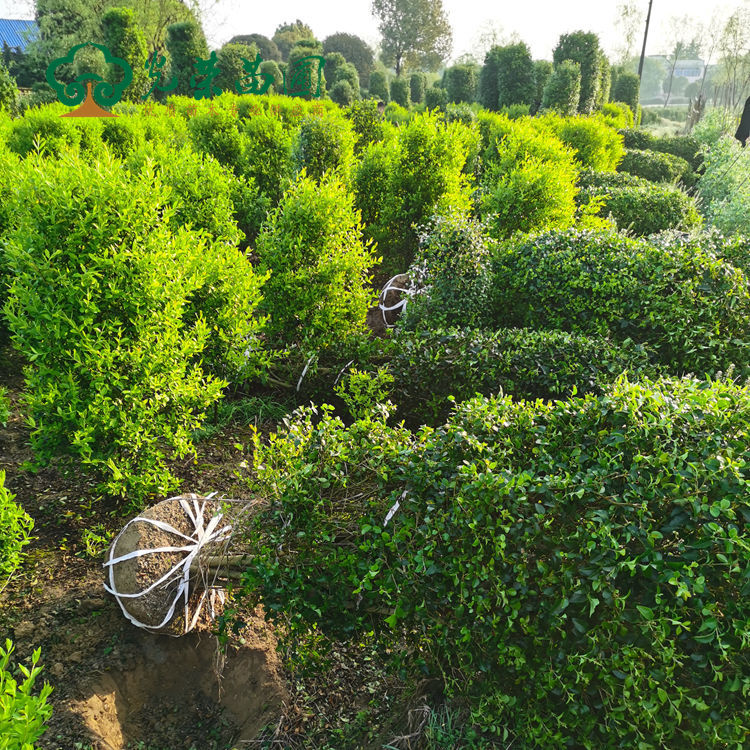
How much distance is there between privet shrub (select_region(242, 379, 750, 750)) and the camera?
76.1 inches

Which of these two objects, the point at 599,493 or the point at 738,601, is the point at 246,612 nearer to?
the point at 599,493

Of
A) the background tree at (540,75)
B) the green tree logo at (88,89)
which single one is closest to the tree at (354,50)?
the background tree at (540,75)

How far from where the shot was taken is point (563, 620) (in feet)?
6.56

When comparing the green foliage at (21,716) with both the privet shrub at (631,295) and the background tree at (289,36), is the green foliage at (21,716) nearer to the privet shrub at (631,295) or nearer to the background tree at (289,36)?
the privet shrub at (631,295)

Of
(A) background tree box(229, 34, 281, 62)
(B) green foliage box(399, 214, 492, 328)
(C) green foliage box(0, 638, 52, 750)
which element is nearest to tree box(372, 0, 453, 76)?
(A) background tree box(229, 34, 281, 62)

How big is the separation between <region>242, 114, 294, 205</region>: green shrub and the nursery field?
4.13 metres

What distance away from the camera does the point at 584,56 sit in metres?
20.1

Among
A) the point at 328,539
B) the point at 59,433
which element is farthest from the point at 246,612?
the point at 59,433

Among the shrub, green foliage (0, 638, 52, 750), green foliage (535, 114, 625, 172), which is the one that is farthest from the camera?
the shrub

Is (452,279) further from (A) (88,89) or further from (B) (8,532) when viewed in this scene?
(A) (88,89)

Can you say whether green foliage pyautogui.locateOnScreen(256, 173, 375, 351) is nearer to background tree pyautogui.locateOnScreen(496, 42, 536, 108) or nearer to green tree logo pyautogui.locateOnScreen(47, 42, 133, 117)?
green tree logo pyautogui.locateOnScreen(47, 42, 133, 117)

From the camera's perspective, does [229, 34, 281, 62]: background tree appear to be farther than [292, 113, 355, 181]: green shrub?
Yes

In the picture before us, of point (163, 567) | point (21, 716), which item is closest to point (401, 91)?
point (163, 567)

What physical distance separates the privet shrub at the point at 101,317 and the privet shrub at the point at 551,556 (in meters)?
1.32
